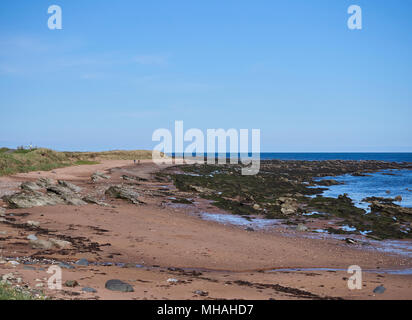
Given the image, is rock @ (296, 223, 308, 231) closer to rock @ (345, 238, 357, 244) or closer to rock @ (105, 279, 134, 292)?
rock @ (345, 238, 357, 244)

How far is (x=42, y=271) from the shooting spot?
31.4 feet

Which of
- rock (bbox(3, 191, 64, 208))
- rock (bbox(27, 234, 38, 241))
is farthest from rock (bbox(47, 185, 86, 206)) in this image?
rock (bbox(27, 234, 38, 241))

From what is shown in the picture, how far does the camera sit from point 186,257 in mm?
13727

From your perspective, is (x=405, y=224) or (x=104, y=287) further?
(x=405, y=224)

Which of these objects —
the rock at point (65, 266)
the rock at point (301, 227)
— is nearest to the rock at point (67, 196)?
the rock at point (65, 266)

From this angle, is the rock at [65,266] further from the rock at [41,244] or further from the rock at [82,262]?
the rock at [41,244]

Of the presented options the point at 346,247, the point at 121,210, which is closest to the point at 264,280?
the point at 346,247

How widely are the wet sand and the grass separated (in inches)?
25.0

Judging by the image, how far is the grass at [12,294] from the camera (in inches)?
267

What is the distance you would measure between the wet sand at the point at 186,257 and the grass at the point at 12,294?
25.0 inches

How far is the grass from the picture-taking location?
6.79 m

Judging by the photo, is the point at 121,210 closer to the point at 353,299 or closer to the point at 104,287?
the point at 104,287
